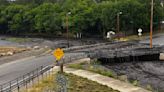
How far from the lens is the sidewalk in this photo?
3756 centimetres

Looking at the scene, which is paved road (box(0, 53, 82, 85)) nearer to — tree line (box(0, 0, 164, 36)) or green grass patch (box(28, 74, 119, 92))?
green grass patch (box(28, 74, 119, 92))

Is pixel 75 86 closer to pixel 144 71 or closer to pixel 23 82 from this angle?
pixel 23 82

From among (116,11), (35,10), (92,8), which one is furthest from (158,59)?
(35,10)

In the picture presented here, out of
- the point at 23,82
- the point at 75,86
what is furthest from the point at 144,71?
the point at 23,82

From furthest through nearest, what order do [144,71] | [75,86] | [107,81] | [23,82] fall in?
[144,71], [107,81], [23,82], [75,86]

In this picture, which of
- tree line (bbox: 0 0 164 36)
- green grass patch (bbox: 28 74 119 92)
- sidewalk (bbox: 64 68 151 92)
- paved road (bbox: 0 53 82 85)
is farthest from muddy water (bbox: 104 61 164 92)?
tree line (bbox: 0 0 164 36)

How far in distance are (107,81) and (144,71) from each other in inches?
618

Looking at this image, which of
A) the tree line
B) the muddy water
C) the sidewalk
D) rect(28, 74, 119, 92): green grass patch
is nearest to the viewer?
rect(28, 74, 119, 92): green grass patch

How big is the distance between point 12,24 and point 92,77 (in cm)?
9625

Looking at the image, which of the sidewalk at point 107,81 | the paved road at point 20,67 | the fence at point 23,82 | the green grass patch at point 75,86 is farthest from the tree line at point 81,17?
the green grass patch at point 75,86

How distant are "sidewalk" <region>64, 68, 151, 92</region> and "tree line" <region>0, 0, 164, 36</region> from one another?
57274mm

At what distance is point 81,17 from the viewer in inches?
4412

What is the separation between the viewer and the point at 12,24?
13525 cm

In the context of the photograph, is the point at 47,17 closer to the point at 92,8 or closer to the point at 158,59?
the point at 92,8
